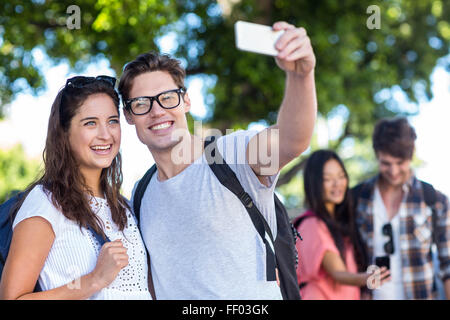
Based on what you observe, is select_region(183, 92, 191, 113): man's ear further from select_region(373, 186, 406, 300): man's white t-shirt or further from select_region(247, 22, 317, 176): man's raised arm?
select_region(373, 186, 406, 300): man's white t-shirt

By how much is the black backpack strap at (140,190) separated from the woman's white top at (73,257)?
0.24m

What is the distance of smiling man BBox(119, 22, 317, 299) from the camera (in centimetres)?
196

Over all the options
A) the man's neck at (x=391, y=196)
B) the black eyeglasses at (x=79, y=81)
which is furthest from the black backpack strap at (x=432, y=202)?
the black eyeglasses at (x=79, y=81)

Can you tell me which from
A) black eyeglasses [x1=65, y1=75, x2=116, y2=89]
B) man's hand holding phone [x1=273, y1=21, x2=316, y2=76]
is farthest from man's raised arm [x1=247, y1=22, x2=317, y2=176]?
black eyeglasses [x1=65, y1=75, x2=116, y2=89]

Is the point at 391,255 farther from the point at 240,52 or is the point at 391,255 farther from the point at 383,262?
the point at 240,52

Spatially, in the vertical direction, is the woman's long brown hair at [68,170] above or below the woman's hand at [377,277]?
above

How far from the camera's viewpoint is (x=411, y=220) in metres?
3.70

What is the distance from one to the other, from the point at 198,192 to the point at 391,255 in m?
2.01

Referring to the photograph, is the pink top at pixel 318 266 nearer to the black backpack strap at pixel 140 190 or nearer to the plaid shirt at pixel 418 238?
the plaid shirt at pixel 418 238

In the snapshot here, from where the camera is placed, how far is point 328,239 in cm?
371

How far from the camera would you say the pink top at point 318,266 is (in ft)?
11.9

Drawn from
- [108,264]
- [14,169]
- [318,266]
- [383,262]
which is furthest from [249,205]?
[14,169]

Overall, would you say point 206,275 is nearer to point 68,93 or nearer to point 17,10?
point 68,93
